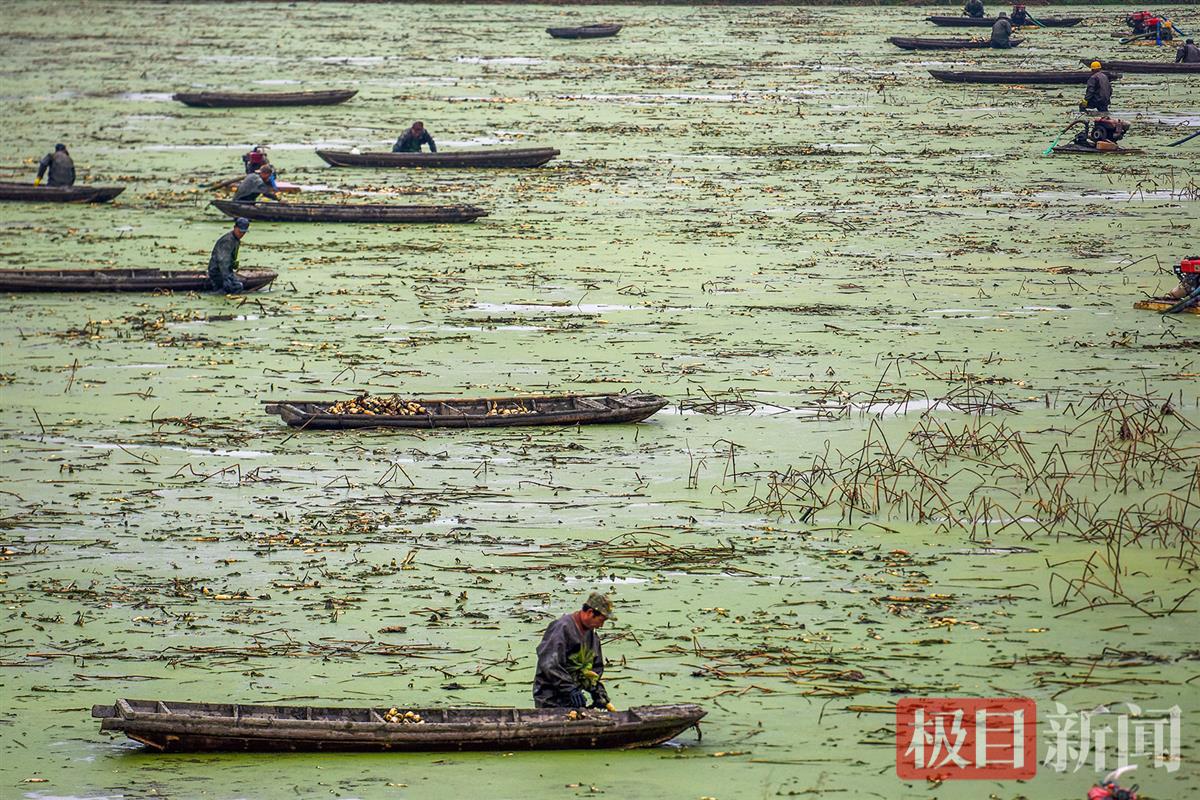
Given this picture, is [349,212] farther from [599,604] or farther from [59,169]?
[599,604]

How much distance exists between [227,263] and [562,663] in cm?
1518

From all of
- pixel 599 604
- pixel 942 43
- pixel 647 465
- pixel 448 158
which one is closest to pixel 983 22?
pixel 942 43

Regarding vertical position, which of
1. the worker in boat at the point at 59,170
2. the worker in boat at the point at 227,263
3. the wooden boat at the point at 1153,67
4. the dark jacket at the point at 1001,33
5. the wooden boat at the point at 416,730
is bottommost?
the wooden boat at the point at 416,730

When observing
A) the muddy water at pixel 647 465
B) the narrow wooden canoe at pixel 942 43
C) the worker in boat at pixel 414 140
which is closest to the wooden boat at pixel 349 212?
the muddy water at pixel 647 465

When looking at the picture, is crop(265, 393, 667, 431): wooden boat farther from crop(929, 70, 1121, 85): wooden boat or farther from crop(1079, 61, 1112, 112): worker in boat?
crop(929, 70, 1121, 85): wooden boat

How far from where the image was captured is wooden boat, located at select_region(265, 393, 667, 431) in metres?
18.0

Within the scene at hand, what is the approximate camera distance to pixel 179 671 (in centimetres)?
1245

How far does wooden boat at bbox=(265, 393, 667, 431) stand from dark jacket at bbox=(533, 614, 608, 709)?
23.4 feet

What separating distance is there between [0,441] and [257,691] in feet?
25.7

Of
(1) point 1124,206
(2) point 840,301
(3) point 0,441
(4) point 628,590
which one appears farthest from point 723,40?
(4) point 628,590

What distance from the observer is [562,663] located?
35.7ft

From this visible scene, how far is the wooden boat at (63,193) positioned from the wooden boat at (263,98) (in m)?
12.4

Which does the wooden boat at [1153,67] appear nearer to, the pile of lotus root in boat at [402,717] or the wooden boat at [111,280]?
the wooden boat at [111,280]

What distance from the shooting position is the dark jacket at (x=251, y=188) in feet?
99.7
